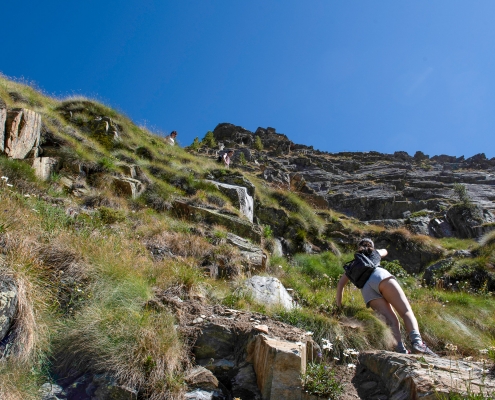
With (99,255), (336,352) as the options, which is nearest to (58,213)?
(99,255)

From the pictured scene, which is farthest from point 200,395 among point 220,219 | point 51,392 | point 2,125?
point 2,125

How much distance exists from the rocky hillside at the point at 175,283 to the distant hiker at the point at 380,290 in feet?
1.68

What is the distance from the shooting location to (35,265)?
3.58m

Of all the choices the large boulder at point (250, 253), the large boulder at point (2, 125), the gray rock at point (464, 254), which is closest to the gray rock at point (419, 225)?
the gray rock at point (464, 254)

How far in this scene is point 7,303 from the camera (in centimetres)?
290

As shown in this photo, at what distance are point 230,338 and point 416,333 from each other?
206 cm

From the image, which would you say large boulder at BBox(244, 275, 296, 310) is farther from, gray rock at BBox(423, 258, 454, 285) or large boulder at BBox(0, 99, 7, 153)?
large boulder at BBox(0, 99, 7, 153)

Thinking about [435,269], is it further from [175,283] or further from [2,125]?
[2,125]

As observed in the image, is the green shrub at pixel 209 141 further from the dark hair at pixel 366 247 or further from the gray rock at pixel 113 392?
the gray rock at pixel 113 392

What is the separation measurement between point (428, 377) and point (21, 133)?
9.12 m

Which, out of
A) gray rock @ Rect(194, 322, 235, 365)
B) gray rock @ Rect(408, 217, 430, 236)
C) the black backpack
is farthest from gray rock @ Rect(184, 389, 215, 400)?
gray rock @ Rect(408, 217, 430, 236)

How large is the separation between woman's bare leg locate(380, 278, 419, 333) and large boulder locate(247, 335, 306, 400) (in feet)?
5.43

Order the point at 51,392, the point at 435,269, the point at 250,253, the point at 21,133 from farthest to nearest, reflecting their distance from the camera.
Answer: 1. the point at 435,269
2. the point at 21,133
3. the point at 250,253
4. the point at 51,392

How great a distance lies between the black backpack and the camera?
4.65 m
